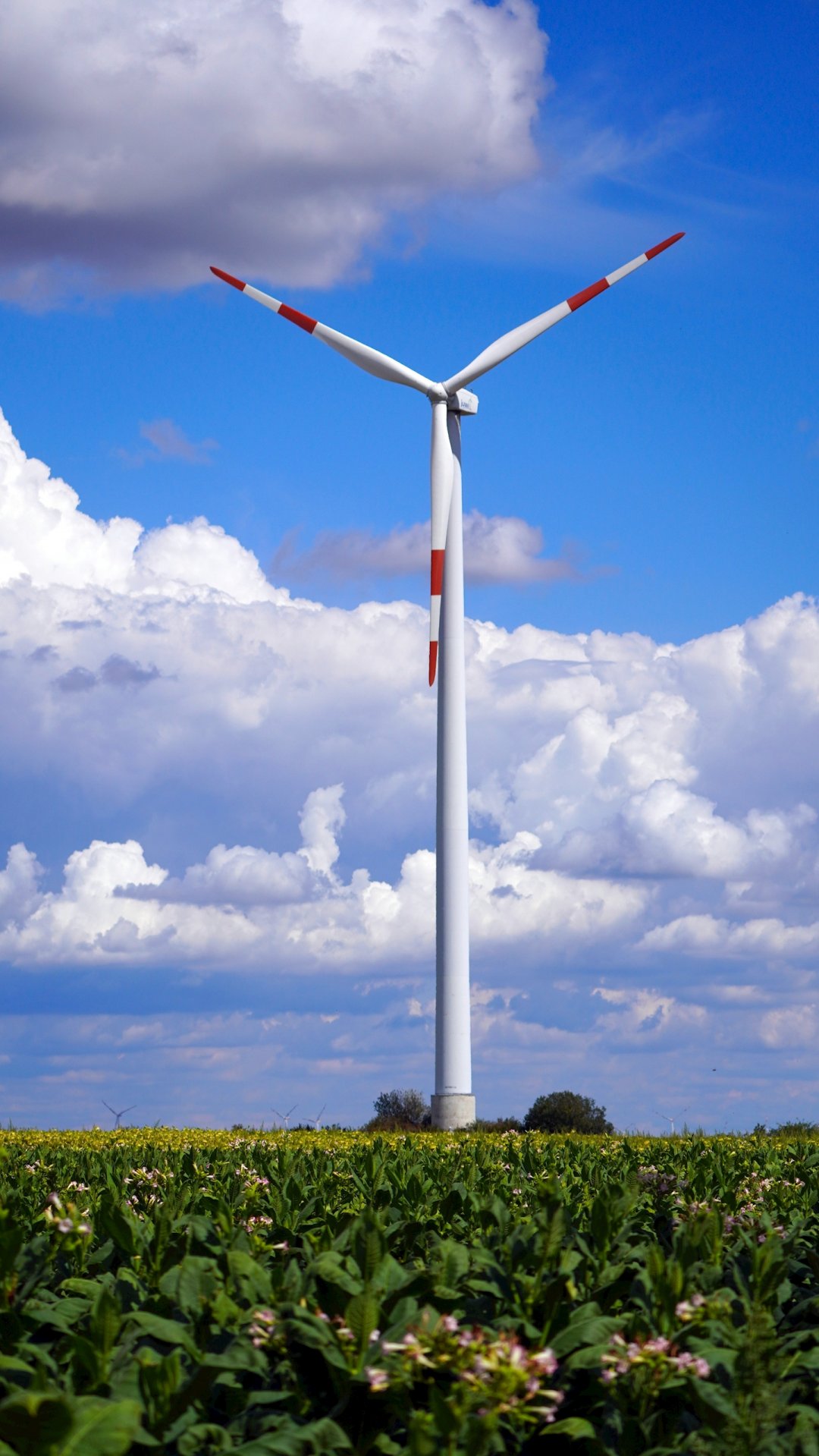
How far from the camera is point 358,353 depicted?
3731 centimetres

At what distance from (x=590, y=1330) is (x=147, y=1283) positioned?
2.80m

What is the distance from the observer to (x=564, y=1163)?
44.3ft

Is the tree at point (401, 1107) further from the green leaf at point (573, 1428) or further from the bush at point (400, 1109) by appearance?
the green leaf at point (573, 1428)

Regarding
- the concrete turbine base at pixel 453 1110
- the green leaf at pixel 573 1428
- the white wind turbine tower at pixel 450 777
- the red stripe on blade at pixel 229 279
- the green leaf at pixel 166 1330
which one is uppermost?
the red stripe on blade at pixel 229 279

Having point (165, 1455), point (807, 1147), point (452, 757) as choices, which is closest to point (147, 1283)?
point (165, 1455)

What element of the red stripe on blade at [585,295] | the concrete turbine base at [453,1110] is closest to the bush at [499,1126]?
the concrete turbine base at [453,1110]

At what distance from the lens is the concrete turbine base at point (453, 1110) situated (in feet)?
106

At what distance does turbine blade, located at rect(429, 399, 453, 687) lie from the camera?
33.8 metres

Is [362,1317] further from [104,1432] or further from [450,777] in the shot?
[450,777]

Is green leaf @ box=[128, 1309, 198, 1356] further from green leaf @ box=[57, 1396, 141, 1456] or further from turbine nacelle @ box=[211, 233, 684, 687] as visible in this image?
turbine nacelle @ box=[211, 233, 684, 687]

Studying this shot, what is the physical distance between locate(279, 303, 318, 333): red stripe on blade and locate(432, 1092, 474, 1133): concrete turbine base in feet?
66.6

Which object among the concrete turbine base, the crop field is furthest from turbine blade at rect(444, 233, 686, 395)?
the crop field

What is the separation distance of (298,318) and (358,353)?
7.63ft

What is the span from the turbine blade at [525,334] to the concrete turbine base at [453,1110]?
17532 mm
